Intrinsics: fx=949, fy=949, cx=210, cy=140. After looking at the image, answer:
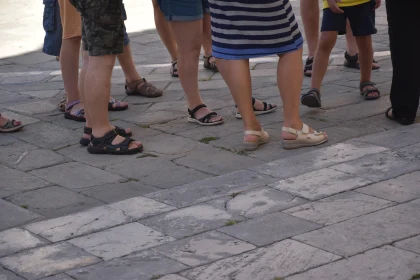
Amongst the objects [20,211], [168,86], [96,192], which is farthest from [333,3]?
[20,211]

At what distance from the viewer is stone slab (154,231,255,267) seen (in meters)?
3.88

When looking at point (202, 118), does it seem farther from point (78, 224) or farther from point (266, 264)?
point (266, 264)

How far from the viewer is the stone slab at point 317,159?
4992 millimetres

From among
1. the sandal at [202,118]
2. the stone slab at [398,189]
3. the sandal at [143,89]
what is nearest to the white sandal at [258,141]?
the sandal at [202,118]

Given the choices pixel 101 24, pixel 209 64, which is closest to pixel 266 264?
pixel 101 24

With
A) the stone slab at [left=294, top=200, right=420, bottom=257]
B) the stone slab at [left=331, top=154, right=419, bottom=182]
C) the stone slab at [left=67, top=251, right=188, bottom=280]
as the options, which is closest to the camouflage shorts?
the stone slab at [left=331, top=154, right=419, bottom=182]

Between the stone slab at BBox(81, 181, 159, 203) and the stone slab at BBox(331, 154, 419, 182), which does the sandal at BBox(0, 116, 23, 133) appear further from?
the stone slab at BBox(331, 154, 419, 182)

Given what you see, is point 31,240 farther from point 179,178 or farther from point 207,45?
point 207,45

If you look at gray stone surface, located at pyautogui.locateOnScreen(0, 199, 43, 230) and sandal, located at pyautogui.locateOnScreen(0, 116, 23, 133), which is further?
sandal, located at pyautogui.locateOnScreen(0, 116, 23, 133)

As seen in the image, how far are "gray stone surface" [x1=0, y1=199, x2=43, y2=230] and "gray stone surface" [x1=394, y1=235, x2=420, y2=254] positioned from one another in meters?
1.73

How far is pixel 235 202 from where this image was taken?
455 centimetres

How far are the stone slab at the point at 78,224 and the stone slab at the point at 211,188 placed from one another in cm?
29

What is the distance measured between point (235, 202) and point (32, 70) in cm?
408

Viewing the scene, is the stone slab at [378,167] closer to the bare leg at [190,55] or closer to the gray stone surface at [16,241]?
the bare leg at [190,55]
